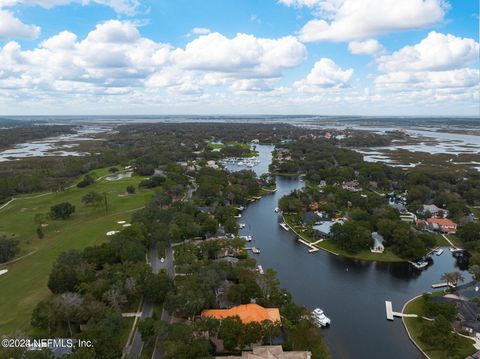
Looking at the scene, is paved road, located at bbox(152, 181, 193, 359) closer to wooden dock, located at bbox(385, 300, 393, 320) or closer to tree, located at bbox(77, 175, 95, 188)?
wooden dock, located at bbox(385, 300, 393, 320)

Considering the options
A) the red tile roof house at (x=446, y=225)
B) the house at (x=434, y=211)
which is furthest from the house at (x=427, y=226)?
the house at (x=434, y=211)

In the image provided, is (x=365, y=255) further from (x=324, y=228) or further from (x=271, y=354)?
(x=271, y=354)

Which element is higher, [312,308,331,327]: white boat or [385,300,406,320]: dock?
[312,308,331,327]: white boat

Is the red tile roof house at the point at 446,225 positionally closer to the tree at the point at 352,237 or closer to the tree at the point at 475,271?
the tree at the point at 352,237

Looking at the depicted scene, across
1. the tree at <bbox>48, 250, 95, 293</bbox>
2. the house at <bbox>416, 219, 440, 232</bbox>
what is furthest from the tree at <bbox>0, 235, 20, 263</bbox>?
the house at <bbox>416, 219, 440, 232</bbox>

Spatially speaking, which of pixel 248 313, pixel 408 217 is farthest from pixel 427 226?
pixel 248 313

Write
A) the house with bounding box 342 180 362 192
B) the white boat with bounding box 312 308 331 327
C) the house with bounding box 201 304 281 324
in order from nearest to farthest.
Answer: the house with bounding box 201 304 281 324, the white boat with bounding box 312 308 331 327, the house with bounding box 342 180 362 192
